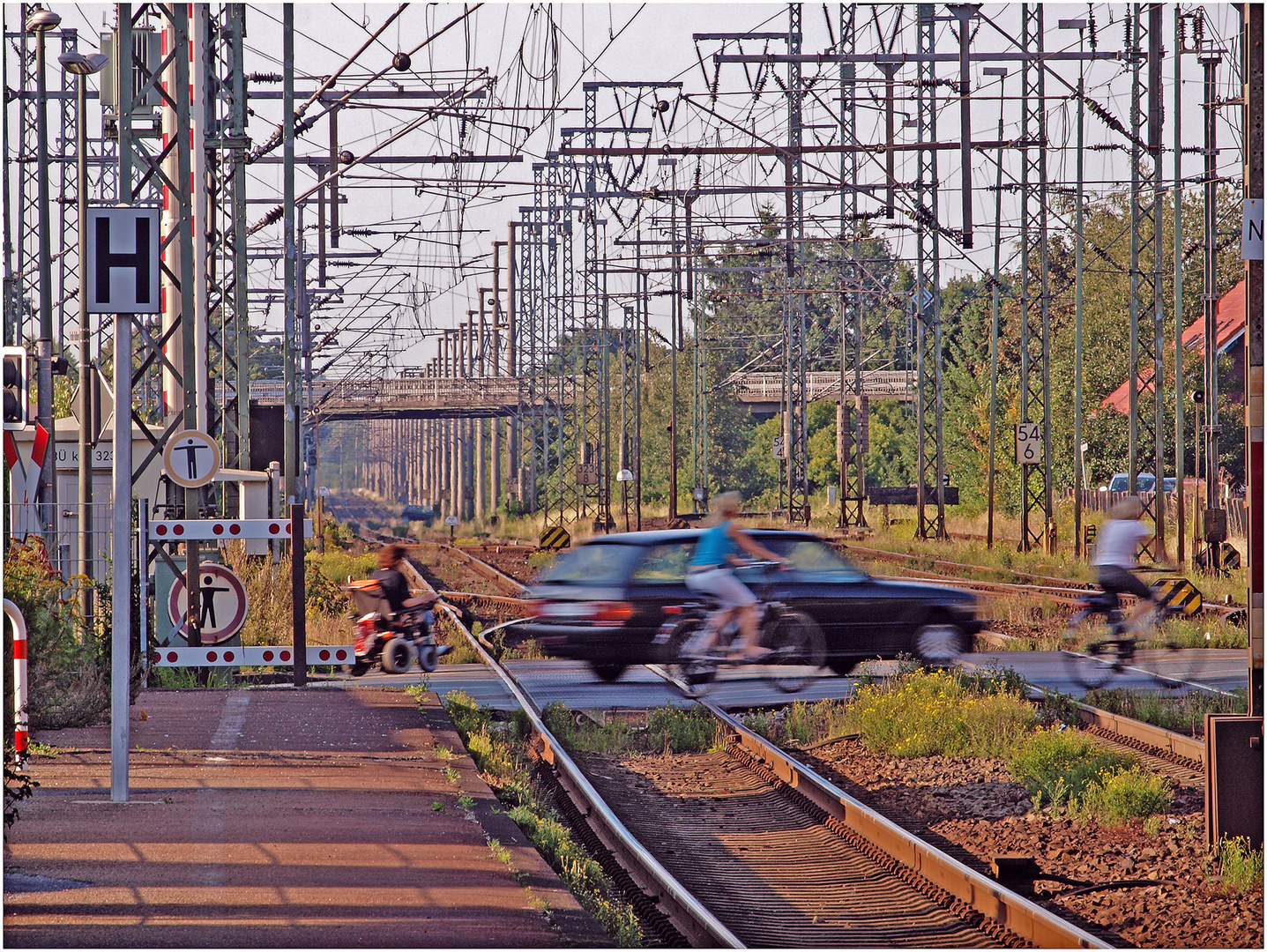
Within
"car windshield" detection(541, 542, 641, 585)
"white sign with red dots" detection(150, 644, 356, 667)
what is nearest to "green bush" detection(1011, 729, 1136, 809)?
"car windshield" detection(541, 542, 641, 585)

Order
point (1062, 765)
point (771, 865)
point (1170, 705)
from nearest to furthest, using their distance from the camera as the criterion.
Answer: point (771, 865), point (1062, 765), point (1170, 705)

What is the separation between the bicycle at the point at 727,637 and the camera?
1363cm

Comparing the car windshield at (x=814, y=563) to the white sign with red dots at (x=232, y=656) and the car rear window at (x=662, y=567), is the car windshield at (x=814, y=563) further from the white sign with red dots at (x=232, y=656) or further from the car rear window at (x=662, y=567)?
the white sign with red dots at (x=232, y=656)

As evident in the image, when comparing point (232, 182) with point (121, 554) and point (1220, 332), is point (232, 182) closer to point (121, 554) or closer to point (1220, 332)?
point (121, 554)

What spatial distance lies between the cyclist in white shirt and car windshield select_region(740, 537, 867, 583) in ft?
7.94

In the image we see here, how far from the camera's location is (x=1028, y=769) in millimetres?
11930

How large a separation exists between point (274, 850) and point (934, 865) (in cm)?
397

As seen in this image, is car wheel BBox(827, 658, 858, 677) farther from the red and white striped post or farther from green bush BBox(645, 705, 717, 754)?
the red and white striped post

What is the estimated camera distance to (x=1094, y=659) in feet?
59.8

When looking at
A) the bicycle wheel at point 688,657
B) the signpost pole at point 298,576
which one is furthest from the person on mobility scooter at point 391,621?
the bicycle wheel at point 688,657

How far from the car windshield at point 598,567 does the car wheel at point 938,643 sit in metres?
3.22

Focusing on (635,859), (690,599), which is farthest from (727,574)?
(635,859)

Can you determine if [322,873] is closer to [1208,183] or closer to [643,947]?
[643,947]

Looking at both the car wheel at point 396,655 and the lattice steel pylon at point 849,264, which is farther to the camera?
the lattice steel pylon at point 849,264
